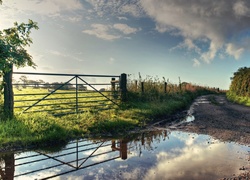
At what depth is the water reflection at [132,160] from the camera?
17.1 feet

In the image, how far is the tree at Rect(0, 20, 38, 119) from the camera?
779 centimetres

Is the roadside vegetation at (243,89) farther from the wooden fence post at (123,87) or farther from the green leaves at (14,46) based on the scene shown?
the green leaves at (14,46)

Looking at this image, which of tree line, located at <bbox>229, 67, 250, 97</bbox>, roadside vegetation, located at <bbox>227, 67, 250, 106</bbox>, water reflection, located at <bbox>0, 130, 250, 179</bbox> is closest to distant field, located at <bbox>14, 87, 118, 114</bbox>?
water reflection, located at <bbox>0, 130, 250, 179</bbox>

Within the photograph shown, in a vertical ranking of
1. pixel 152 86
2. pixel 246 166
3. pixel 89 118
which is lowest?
pixel 246 166

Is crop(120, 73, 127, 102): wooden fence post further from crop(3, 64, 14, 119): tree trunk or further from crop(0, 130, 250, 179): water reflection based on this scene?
crop(3, 64, 14, 119): tree trunk

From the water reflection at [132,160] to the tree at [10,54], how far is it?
319 cm

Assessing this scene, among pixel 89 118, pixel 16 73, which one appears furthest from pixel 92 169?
pixel 16 73

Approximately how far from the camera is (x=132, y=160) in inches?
239

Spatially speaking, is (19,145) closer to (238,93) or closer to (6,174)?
(6,174)

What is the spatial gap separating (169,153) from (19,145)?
181 inches

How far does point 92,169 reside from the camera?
18.1ft

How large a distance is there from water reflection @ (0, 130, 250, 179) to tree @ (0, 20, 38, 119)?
10.5 feet

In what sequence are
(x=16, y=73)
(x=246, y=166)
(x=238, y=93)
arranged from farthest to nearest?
(x=238, y=93) < (x=16, y=73) < (x=246, y=166)

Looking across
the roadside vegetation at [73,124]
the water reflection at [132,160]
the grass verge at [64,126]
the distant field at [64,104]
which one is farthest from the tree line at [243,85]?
the water reflection at [132,160]
